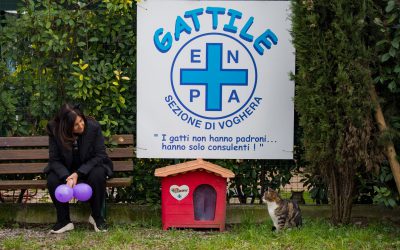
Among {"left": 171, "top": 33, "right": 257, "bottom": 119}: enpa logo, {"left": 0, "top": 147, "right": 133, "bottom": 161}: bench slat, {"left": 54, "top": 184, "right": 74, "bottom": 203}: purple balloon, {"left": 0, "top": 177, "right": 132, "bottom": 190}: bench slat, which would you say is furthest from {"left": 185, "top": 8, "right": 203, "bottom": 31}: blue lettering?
{"left": 54, "top": 184, "right": 74, "bottom": 203}: purple balloon

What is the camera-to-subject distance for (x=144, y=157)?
6.53 meters

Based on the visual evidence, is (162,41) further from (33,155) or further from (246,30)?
(33,155)

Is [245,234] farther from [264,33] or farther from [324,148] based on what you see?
[264,33]

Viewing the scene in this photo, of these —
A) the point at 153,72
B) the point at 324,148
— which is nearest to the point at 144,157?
the point at 153,72

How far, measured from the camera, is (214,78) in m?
6.46

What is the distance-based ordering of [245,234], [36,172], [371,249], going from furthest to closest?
[36,172], [245,234], [371,249]

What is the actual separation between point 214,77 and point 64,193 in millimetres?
1959

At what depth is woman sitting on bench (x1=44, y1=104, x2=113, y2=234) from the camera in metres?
5.91

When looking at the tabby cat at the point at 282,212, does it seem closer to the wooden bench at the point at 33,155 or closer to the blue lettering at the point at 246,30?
the wooden bench at the point at 33,155

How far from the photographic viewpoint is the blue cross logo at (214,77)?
21.2 feet

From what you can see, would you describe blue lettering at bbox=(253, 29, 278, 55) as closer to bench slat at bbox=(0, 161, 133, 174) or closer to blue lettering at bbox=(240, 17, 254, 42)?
blue lettering at bbox=(240, 17, 254, 42)

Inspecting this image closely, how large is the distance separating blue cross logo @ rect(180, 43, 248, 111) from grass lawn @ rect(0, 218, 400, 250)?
1.37 meters

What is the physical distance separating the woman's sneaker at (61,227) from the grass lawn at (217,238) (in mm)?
74

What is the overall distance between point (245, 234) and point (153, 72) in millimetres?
1941
